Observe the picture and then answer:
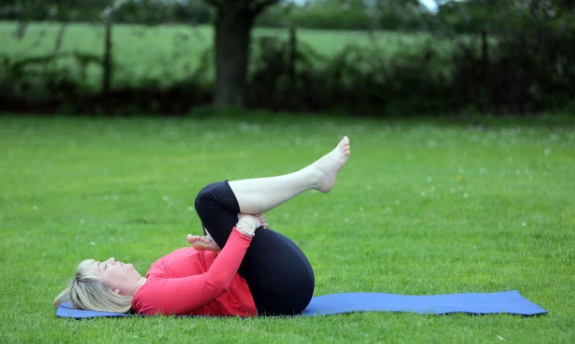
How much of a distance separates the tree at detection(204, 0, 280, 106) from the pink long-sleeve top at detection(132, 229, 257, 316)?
1541 cm

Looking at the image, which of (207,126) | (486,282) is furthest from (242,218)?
(207,126)

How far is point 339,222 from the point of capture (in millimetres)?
7848

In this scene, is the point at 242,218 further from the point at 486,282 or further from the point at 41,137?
the point at 41,137

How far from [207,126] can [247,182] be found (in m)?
13.4

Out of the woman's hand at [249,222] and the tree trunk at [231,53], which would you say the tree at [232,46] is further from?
the woman's hand at [249,222]

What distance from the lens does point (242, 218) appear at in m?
4.73

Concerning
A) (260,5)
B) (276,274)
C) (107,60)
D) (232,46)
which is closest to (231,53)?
(232,46)

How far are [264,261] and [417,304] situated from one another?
104cm

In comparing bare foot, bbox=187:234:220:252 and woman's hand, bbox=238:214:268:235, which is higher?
woman's hand, bbox=238:214:268:235

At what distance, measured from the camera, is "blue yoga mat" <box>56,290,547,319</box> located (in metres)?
4.69

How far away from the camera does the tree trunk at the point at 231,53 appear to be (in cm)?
1991

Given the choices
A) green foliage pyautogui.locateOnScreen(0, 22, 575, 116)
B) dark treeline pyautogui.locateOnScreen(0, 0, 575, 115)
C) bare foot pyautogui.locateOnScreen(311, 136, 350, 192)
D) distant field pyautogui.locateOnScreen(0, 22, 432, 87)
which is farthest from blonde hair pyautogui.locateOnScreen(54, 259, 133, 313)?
distant field pyautogui.locateOnScreen(0, 22, 432, 87)

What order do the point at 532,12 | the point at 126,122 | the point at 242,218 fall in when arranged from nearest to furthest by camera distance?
the point at 242,218 → the point at 532,12 → the point at 126,122

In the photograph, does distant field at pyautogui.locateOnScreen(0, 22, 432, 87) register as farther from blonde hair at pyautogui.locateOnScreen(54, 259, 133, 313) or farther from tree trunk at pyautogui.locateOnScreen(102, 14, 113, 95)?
blonde hair at pyautogui.locateOnScreen(54, 259, 133, 313)
